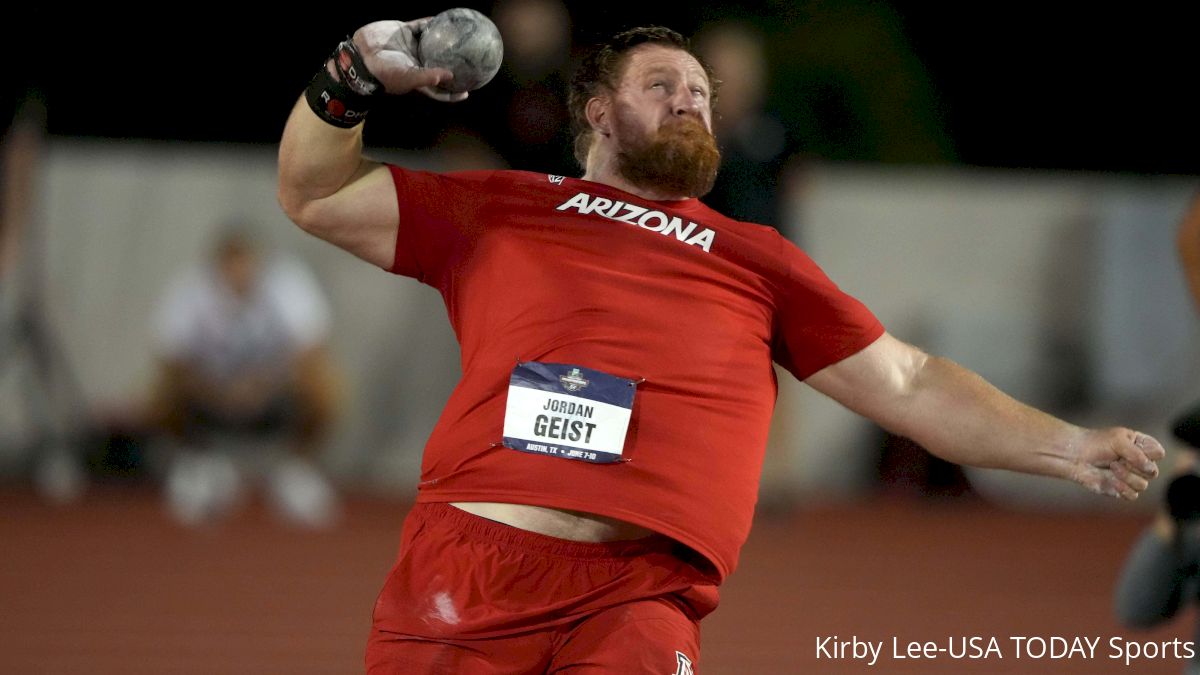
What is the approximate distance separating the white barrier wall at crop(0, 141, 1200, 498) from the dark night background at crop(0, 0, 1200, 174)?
10.7 ft

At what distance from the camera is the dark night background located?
52.5 feet

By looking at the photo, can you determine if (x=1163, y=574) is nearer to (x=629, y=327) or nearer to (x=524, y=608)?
(x=629, y=327)

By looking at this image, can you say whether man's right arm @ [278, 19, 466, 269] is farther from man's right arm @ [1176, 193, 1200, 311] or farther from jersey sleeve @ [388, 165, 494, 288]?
man's right arm @ [1176, 193, 1200, 311]

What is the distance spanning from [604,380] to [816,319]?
538 millimetres

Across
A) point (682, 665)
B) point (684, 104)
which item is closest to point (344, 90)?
point (684, 104)

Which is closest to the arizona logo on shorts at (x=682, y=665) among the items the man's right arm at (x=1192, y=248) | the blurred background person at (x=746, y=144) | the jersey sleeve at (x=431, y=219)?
the jersey sleeve at (x=431, y=219)

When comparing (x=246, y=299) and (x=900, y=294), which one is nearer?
(x=246, y=299)

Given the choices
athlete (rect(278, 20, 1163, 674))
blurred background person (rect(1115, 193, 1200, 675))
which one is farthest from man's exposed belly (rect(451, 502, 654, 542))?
blurred background person (rect(1115, 193, 1200, 675))

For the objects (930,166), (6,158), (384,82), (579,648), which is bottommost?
(579,648)

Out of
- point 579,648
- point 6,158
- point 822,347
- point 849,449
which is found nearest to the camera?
point 579,648

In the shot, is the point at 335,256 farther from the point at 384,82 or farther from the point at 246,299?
the point at 384,82

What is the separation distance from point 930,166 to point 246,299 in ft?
32.6

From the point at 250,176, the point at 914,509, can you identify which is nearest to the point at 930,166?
the point at 914,509

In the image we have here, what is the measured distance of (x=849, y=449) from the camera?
1116cm
